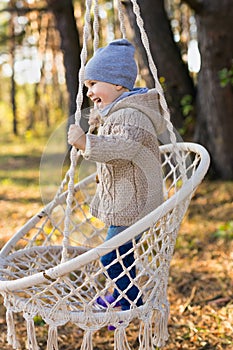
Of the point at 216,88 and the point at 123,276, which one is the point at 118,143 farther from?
the point at 216,88

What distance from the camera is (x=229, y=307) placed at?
9.25 ft

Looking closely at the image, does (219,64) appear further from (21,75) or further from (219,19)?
(21,75)

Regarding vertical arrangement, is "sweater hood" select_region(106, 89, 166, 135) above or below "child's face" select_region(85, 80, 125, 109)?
below

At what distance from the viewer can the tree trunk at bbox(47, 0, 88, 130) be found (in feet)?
20.3

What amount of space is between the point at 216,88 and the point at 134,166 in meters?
3.12

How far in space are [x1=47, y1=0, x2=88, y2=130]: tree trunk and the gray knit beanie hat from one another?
4.22 m

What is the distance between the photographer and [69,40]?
6.33m

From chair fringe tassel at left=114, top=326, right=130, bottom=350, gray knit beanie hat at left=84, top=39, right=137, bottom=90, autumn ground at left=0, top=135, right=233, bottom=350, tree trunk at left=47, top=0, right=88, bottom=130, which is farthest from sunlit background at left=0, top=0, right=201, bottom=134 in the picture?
chair fringe tassel at left=114, top=326, right=130, bottom=350

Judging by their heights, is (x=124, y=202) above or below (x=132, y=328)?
above

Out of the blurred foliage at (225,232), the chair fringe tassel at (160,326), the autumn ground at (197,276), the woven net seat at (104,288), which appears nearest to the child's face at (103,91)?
the woven net seat at (104,288)

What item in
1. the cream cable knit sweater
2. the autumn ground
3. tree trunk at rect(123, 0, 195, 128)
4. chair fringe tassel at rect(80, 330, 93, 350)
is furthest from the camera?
tree trunk at rect(123, 0, 195, 128)

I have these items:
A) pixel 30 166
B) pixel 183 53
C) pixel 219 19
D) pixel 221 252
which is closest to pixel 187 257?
pixel 221 252

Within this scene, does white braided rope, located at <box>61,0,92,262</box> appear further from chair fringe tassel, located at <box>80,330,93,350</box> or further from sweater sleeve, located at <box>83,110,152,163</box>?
chair fringe tassel, located at <box>80,330,93,350</box>

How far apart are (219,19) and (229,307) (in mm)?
2667
